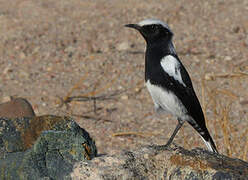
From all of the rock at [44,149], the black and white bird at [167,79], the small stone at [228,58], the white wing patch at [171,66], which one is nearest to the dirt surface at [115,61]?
the small stone at [228,58]

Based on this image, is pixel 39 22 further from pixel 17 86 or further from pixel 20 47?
pixel 17 86

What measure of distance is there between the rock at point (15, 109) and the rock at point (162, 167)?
2.08 meters

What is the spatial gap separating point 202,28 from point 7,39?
3.04 m

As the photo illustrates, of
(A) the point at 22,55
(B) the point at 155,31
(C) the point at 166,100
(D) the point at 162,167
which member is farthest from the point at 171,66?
(A) the point at 22,55

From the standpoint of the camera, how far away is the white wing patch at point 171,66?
3.52 meters

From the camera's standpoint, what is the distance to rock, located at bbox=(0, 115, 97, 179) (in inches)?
106

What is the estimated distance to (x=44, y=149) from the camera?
2777mm

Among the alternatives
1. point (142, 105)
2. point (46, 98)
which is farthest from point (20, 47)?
point (142, 105)

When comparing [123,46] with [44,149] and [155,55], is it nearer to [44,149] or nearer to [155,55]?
[155,55]

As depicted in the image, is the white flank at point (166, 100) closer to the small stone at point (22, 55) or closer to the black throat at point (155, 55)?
the black throat at point (155, 55)

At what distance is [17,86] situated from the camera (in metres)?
6.42

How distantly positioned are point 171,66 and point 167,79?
0.09 meters

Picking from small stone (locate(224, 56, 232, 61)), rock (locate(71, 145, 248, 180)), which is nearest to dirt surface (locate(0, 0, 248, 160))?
small stone (locate(224, 56, 232, 61))

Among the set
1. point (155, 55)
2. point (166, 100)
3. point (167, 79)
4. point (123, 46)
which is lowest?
point (123, 46)
